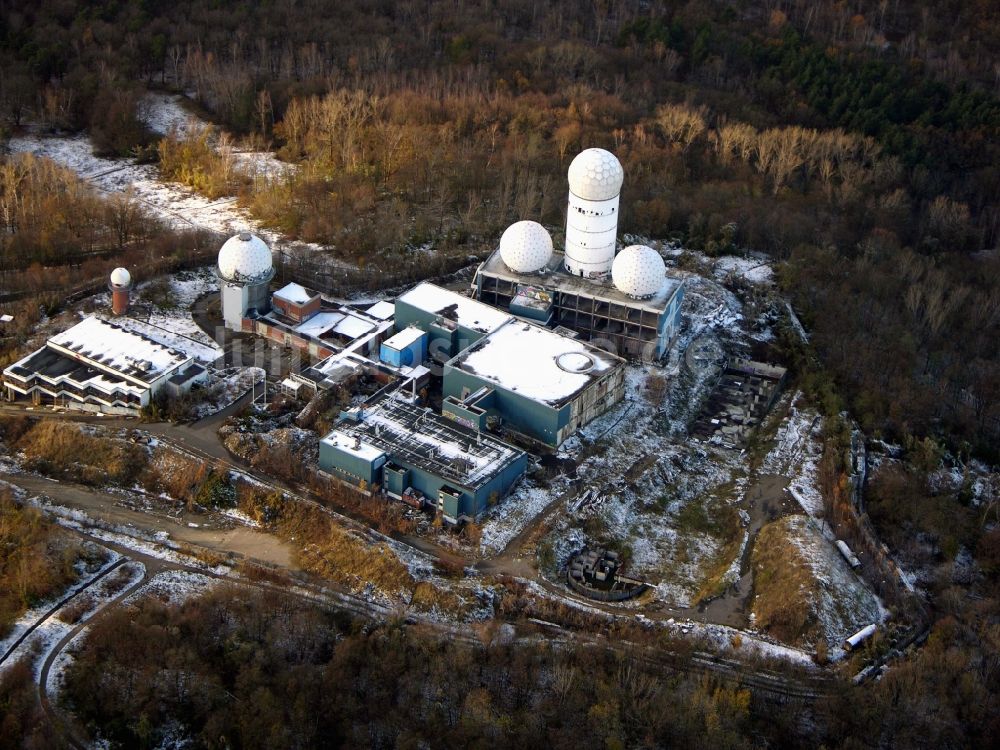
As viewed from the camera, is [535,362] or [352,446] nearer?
[352,446]

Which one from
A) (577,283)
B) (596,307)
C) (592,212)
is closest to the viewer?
(596,307)

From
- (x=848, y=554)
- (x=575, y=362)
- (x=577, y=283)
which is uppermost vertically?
(x=577, y=283)

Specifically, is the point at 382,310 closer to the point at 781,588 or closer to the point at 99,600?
the point at 99,600

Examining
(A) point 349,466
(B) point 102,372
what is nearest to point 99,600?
(A) point 349,466

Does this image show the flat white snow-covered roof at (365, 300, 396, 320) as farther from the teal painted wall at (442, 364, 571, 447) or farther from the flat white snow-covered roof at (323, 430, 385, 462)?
the flat white snow-covered roof at (323, 430, 385, 462)

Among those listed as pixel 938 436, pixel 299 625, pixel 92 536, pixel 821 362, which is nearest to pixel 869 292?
pixel 821 362

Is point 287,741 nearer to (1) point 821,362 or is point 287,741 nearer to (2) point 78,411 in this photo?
(2) point 78,411

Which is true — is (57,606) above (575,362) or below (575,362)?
below
